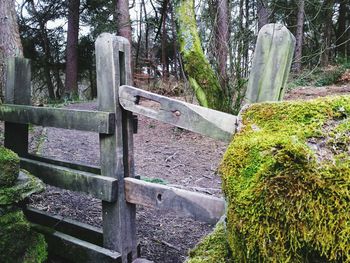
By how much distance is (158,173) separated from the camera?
5.08 meters

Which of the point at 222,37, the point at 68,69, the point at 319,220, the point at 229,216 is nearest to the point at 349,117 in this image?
the point at 319,220

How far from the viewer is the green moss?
59.0 inches

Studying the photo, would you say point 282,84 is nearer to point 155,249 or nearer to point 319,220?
point 319,220

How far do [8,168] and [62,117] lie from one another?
578 millimetres

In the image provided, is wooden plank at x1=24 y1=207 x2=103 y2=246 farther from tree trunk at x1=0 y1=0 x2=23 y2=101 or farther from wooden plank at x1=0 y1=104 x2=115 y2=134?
tree trunk at x1=0 y1=0 x2=23 y2=101

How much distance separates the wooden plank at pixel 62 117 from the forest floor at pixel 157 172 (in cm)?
93

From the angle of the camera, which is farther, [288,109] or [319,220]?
[288,109]

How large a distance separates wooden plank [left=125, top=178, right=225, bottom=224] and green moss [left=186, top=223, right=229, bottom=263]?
266 millimetres

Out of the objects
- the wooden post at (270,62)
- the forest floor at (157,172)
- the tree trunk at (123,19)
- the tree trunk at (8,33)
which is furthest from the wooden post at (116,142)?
the tree trunk at (123,19)

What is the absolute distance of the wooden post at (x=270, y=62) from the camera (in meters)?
Answer: 1.68

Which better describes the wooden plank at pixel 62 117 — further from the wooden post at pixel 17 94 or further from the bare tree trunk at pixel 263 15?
the bare tree trunk at pixel 263 15

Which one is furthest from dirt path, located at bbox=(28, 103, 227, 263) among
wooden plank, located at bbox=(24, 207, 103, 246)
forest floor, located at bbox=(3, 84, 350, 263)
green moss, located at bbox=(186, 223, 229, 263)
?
green moss, located at bbox=(186, 223, 229, 263)

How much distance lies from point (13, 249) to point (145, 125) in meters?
5.80

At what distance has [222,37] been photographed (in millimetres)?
6281
